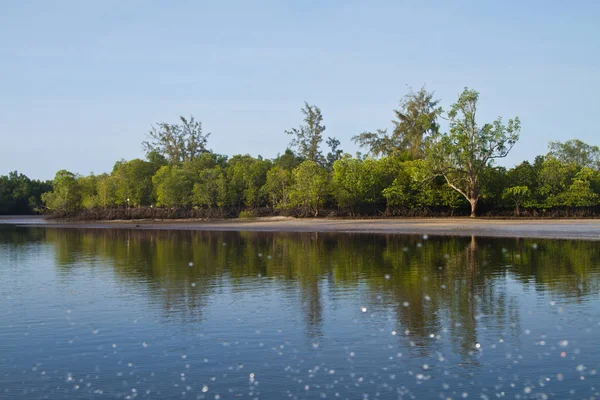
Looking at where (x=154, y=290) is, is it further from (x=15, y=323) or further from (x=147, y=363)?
(x=147, y=363)

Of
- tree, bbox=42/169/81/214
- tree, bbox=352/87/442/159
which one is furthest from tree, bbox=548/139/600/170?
tree, bbox=42/169/81/214

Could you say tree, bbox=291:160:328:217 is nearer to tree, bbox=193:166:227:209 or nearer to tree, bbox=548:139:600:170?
tree, bbox=193:166:227:209

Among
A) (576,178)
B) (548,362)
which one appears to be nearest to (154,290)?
(548,362)

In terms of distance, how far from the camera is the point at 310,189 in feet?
218

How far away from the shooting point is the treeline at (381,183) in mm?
60938

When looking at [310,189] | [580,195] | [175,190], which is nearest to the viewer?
[580,195]

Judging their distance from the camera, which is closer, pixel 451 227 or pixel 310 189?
pixel 451 227

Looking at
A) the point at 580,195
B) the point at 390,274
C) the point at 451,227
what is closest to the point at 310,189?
the point at 451,227

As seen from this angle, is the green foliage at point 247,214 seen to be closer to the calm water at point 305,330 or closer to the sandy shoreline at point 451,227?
the sandy shoreline at point 451,227

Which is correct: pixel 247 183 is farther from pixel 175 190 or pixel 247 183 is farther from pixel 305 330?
pixel 305 330

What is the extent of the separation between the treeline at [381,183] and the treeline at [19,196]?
94.4 feet

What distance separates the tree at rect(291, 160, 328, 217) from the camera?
66.2 meters

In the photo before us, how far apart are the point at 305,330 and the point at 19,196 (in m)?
115

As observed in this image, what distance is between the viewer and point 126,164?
91500mm
